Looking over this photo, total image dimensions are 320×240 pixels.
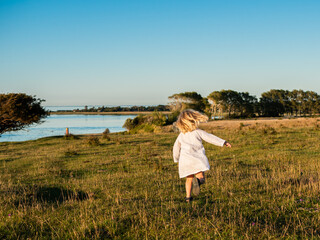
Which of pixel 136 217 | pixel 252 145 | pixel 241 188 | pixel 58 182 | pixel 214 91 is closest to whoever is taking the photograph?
pixel 136 217

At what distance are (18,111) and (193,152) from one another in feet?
55.7

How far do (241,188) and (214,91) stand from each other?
6270 cm

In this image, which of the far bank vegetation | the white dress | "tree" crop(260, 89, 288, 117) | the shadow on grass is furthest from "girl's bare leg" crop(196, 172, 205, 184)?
"tree" crop(260, 89, 288, 117)

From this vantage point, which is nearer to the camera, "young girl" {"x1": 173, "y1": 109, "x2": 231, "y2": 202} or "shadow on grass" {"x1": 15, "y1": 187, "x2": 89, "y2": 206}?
"young girl" {"x1": 173, "y1": 109, "x2": 231, "y2": 202}

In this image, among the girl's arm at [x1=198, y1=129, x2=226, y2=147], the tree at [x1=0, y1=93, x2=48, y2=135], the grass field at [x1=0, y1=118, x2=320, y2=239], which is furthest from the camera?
the tree at [x1=0, y1=93, x2=48, y2=135]

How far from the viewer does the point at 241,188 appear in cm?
627

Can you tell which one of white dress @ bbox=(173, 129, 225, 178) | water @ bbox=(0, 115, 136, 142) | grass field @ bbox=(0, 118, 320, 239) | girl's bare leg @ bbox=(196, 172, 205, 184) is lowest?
water @ bbox=(0, 115, 136, 142)

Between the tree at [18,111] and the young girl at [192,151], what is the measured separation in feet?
53.9

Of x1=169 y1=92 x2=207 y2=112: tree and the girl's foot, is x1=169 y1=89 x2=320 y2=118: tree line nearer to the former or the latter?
x1=169 y1=92 x2=207 y2=112: tree

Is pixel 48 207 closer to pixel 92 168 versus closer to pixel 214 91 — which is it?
pixel 92 168

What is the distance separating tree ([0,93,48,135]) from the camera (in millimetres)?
18469

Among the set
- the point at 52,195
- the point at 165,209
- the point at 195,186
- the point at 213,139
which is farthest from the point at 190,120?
the point at 52,195

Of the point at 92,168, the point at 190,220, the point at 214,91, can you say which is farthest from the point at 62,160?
the point at 214,91

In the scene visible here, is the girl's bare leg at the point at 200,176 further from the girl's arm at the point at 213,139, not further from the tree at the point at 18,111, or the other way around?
the tree at the point at 18,111
